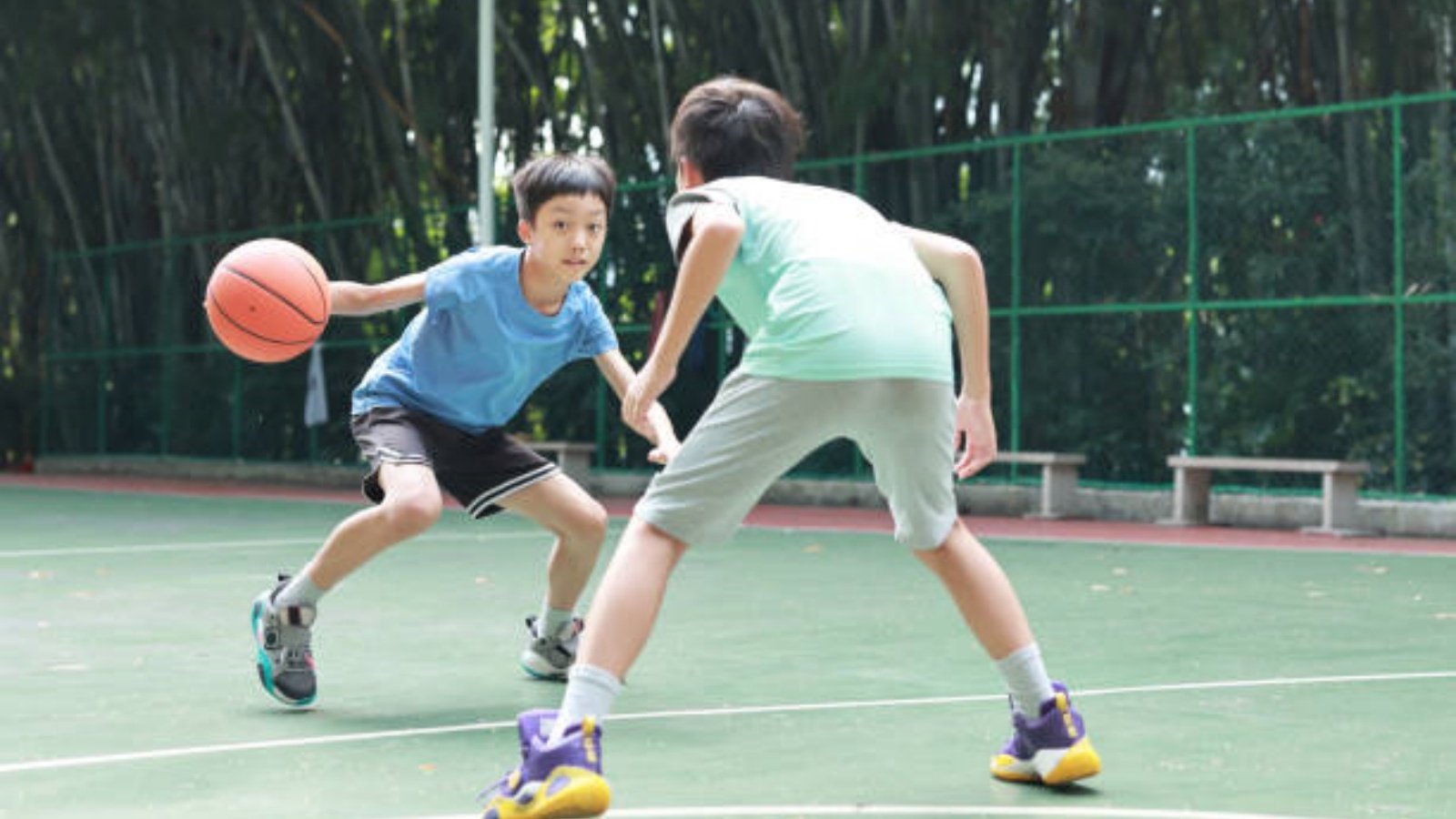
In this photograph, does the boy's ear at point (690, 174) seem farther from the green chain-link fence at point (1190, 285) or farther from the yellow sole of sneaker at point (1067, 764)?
the green chain-link fence at point (1190, 285)

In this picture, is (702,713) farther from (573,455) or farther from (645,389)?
(573,455)

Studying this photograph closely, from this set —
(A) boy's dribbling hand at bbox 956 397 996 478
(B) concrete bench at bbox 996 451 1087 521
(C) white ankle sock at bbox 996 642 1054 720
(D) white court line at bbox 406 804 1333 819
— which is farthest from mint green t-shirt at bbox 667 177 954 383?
(B) concrete bench at bbox 996 451 1087 521

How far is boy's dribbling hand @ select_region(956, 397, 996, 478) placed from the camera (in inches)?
198

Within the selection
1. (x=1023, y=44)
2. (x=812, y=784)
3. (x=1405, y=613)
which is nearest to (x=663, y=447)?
(x=812, y=784)

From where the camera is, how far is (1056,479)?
15.5 meters

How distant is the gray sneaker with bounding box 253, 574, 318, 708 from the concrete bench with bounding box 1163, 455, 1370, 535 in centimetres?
873

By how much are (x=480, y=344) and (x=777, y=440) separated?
200cm

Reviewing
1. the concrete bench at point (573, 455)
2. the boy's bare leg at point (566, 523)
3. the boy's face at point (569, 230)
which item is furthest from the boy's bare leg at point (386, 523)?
the concrete bench at point (573, 455)

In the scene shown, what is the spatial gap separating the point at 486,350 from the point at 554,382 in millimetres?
12683

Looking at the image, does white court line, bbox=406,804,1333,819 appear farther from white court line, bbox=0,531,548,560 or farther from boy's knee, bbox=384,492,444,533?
white court line, bbox=0,531,548,560

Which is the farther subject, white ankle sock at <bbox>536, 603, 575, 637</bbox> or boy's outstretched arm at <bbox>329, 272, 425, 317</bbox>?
white ankle sock at <bbox>536, 603, 575, 637</bbox>

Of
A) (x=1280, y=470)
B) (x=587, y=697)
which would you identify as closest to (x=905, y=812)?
(x=587, y=697)

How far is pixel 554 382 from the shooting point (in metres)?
19.2

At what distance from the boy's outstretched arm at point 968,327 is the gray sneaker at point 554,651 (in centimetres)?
213
